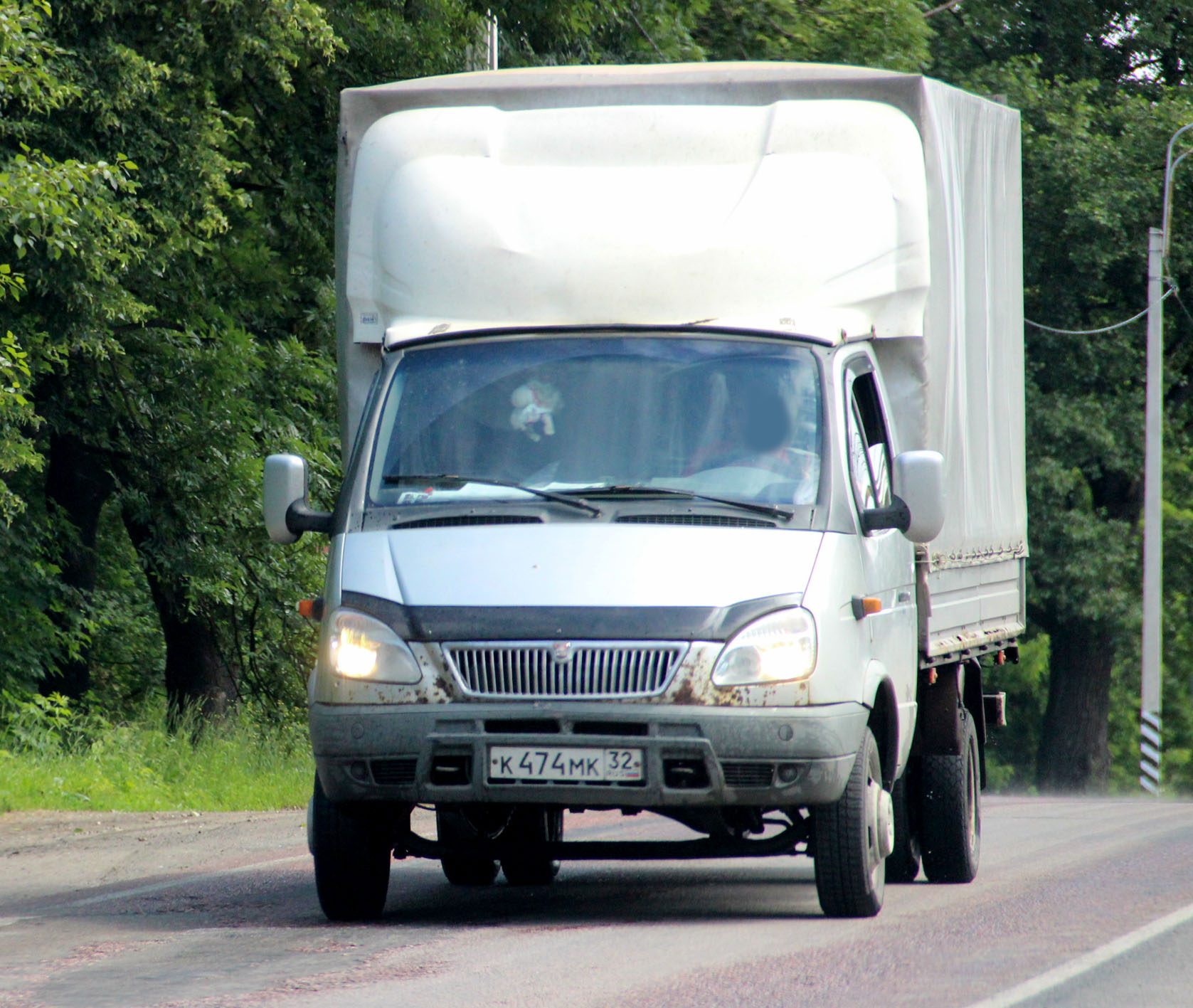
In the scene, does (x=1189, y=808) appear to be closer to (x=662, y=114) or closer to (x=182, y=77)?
(x=182, y=77)

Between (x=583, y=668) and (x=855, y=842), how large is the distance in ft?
4.36

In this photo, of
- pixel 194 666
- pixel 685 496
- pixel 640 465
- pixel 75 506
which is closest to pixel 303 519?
pixel 640 465

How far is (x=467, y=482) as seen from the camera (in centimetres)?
790

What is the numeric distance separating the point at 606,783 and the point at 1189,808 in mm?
14043

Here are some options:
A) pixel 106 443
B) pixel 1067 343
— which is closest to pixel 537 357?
pixel 106 443

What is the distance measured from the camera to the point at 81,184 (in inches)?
556

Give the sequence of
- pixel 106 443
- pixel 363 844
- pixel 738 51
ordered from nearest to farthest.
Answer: pixel 363 844
pixel 106 443
pixel 738 51

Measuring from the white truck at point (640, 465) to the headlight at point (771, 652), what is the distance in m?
0.01

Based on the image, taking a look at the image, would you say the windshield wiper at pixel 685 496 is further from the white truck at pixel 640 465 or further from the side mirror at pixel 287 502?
the side mirror at pixel 287 502

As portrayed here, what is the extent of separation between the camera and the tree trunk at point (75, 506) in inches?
783

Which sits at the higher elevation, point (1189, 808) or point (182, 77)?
point (182, 77)

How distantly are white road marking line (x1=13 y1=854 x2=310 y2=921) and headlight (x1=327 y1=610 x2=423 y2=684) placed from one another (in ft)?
6.96

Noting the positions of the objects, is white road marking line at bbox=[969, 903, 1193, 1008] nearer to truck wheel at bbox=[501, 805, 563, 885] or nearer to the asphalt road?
the asphalt road

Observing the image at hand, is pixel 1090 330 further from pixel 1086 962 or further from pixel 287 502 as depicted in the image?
pixel 1086 962
